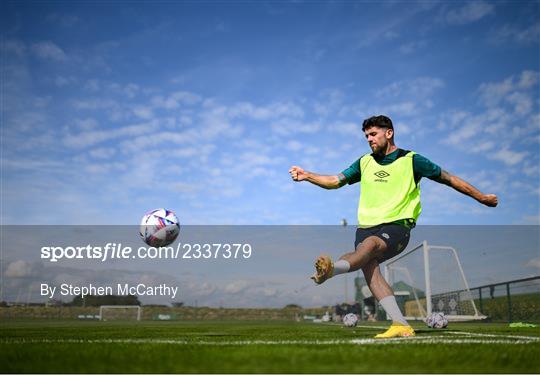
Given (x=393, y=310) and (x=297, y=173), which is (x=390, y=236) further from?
(x=297, y=173)

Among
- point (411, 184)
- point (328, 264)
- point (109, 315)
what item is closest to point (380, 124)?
point (411, 184)

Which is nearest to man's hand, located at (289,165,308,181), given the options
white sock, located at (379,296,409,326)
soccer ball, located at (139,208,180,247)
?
A: white sock, located at (379,296,409,326)

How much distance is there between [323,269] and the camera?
13.3 feet

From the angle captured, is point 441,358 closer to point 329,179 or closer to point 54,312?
point 329,179

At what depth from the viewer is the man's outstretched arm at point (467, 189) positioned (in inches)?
200

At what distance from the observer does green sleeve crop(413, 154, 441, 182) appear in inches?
202

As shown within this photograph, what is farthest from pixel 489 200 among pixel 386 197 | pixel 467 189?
pixel 386 197

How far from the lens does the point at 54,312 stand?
173ft

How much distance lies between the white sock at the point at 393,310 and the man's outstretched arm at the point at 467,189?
135 cm

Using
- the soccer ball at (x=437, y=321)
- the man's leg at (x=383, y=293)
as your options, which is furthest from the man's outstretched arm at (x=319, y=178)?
the soccer ball at (x=437, y=321)

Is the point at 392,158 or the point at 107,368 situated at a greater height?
the point at 392,158

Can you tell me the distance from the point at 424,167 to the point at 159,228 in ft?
22.8

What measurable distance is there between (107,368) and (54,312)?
56.5 meters

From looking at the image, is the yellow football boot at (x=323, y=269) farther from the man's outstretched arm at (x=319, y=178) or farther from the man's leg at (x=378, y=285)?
the man's outstretched arm at (x=319, y=178)
